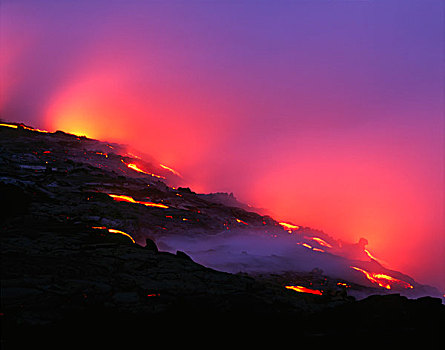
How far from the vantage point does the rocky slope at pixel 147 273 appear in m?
5.83

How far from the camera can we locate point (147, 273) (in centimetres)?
773

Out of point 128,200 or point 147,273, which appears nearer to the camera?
point 147,273

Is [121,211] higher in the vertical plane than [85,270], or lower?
higher

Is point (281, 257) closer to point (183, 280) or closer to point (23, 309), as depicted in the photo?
point (183, 280)

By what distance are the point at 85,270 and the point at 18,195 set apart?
808cm

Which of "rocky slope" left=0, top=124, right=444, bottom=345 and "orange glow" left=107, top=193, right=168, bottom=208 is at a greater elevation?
"orange glow" left=107, top=193, right=168, bottom=208

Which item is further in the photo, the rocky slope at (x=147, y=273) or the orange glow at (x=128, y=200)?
the orange glow at (x=128, y=200)

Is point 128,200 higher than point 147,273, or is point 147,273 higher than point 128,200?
point 128,200

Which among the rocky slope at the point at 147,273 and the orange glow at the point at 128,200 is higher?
the orange glow at the point at 128,200

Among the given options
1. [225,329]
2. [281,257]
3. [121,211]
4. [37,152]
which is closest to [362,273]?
[281,257]

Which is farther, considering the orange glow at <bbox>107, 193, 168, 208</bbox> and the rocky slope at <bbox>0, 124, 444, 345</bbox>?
the orange glow at <bbox>107, 193, 168, 208</bbox>

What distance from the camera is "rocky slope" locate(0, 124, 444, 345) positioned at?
5.83 meters

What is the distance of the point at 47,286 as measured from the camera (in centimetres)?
625

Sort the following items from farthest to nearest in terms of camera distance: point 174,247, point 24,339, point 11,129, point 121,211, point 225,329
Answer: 1. point 11,129
2. point 121,211
3. point 174,247
4. point 225,329
5. point 24,339
